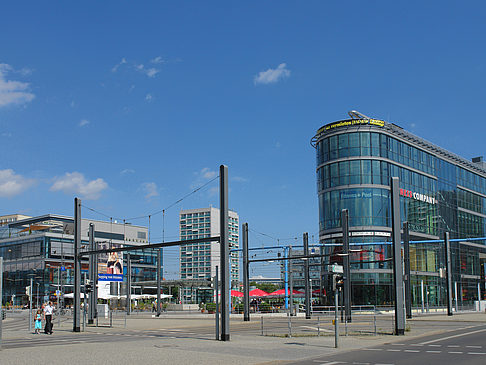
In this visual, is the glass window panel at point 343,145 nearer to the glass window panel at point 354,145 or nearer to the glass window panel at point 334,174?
the glass window panel at point 354,145

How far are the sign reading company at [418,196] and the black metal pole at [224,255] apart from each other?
1920 inches

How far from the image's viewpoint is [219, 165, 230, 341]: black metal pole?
23.2 metres

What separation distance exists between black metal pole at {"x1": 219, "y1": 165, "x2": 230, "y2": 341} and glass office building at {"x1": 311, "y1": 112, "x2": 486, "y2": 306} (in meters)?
36.2

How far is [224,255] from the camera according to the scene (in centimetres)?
2386

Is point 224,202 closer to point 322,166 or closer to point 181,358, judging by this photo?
point 181,358

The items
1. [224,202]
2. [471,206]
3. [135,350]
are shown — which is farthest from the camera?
[471,206]

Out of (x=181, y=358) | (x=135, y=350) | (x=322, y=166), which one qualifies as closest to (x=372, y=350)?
(x=181, y=358)

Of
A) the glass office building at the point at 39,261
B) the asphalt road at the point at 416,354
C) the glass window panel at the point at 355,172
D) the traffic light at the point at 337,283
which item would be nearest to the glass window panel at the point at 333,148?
the glass window panel at the point at 355,172

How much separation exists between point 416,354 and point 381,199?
49626mm

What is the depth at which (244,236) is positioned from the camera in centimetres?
4256

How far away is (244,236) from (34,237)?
76.9 m

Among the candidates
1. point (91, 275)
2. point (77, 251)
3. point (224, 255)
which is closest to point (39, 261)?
point (91, 275)

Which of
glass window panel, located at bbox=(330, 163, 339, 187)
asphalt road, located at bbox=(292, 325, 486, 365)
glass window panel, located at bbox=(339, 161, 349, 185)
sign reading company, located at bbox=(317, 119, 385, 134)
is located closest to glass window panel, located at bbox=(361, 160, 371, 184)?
glass window panel, located at bbox=(339, 161, 349, 185)

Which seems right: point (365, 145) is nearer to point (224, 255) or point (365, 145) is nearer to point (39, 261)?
point (224, 255)
